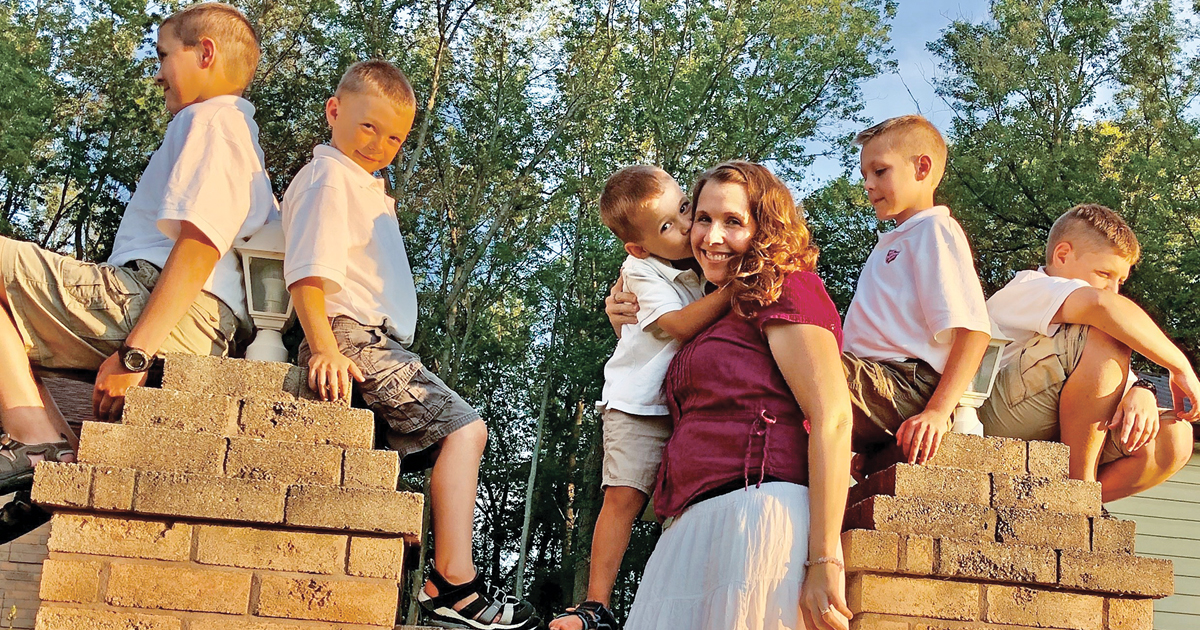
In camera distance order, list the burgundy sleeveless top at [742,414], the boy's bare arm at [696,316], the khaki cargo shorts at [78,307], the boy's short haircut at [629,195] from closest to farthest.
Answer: the burgundy sleeveless top at [742,414], the boy's bare arm at [696,316], the khaki cargo shorts at [78,307], the boy's short haircut at [629,195]

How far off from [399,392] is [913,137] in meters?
2.11

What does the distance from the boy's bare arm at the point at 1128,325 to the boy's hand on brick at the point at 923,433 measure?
0.74 m

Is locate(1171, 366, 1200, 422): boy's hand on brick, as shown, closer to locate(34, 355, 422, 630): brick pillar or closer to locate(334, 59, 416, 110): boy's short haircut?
locate(34, 355, 422, 630): brick pillar

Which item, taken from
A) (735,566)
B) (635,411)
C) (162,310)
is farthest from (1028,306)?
(162,310)

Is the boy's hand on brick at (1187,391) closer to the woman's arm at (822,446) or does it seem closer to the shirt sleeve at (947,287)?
the shirt sleeve at (947,287)

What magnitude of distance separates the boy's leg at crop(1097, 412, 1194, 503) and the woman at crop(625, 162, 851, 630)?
6.01ft

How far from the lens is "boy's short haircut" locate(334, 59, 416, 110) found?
435 centimetres

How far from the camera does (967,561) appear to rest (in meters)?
3.97

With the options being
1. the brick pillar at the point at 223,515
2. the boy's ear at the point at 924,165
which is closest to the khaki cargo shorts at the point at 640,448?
the brick pillar at the point at 223,515

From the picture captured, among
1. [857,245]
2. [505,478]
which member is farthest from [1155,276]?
[505,478]

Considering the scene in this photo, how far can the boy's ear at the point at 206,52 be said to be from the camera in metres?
4.43

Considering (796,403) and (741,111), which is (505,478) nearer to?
(741,111)

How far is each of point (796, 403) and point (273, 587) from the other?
1671 mm

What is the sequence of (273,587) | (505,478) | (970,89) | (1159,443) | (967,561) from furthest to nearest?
(505,478) < (970,89) < (1159,443) < (967,561) < (273,587)
